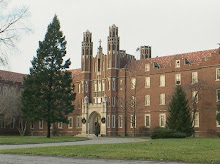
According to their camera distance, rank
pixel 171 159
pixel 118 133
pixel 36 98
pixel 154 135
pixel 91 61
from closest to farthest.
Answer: pixel 171 159, pixel 154 135, pixel 36 98, pixel 118 133, pixel 91 61

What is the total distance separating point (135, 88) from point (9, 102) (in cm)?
2107

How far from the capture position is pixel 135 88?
58281mm

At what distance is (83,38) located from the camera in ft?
220

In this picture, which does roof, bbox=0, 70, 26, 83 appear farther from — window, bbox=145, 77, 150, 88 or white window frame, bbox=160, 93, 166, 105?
white window frame, bbox=160, 93, 166, 105

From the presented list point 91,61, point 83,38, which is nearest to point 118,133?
point 91,61

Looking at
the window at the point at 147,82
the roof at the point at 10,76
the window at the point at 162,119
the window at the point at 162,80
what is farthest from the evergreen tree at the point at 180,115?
the roof at the point at 10,76

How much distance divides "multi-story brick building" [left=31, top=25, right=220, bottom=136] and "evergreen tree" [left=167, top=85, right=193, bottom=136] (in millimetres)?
2652

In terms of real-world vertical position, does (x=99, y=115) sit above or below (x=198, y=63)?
below

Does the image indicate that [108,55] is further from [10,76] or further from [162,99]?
[10,76]

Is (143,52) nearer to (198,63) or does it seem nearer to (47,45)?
(198,63)

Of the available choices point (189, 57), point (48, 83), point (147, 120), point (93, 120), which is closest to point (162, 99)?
point (147, 120)

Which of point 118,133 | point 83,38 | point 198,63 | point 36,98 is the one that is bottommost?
point 118,133

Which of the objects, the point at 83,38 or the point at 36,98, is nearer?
the point at 36,98

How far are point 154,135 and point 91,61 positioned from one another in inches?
1175
